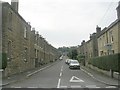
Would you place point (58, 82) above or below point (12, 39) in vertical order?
below

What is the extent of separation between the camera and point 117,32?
30.8 m

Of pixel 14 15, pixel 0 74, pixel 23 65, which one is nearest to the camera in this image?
pixel 0 74

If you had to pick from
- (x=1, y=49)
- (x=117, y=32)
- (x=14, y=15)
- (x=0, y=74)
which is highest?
(x=14, y=15)

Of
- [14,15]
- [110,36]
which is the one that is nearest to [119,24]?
[110,36]

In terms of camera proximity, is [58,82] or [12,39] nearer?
[58,82]

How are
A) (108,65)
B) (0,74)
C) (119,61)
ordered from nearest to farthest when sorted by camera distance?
1. (119,61)
2. (0,74)
3. (108,65)

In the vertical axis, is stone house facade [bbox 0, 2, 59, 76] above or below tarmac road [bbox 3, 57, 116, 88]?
above

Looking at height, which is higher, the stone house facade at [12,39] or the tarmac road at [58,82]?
the stone house facade at [12,39]

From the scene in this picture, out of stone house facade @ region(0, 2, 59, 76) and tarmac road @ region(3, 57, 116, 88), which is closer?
tarmac road @ region(3, 57, 116, 88)

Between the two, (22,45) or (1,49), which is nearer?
(1,49)

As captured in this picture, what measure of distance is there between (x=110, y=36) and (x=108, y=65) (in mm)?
10458

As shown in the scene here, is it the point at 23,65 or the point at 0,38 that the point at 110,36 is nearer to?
the point at 23,65

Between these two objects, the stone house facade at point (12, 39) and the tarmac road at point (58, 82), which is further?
the stone house facade at point (12, 39)

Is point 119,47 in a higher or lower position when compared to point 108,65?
higher
